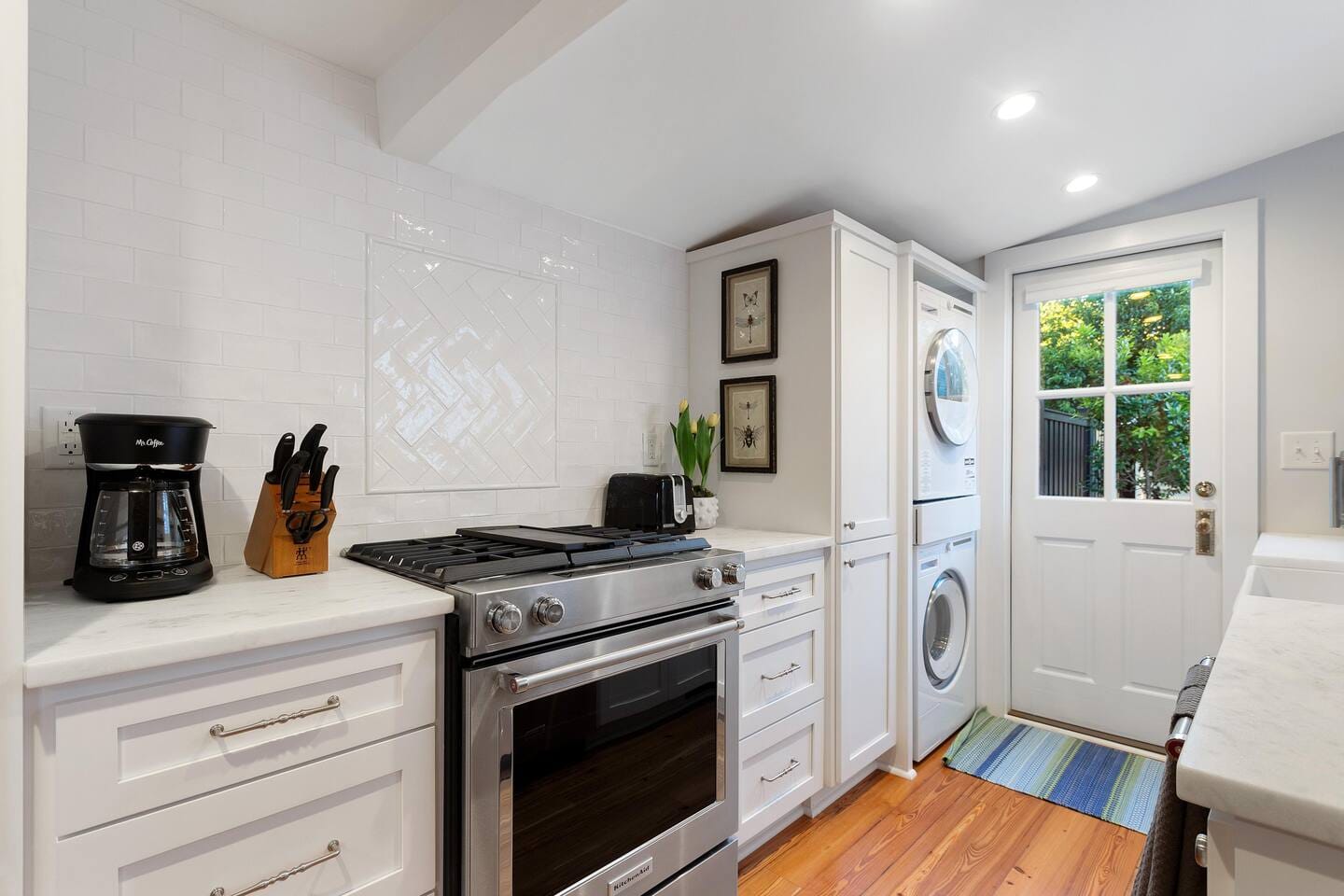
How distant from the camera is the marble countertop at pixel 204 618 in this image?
91cm

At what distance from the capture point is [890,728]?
2.52 meters

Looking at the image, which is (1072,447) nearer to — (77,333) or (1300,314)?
(1300,314)

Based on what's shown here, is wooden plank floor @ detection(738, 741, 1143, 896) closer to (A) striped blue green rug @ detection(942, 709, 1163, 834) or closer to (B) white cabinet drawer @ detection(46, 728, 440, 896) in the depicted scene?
(A) striped blue green rug @ detection(942, 709, 1163, 834)

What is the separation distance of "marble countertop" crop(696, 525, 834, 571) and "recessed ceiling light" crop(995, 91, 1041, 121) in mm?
1405

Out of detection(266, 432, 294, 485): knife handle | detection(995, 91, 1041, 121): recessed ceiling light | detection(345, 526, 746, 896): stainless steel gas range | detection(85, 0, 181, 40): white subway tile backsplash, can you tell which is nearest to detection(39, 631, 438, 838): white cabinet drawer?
detection(345, 526, 746, 896): stainless steel gas range

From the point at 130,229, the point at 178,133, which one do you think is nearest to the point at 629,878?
the point at 130,229

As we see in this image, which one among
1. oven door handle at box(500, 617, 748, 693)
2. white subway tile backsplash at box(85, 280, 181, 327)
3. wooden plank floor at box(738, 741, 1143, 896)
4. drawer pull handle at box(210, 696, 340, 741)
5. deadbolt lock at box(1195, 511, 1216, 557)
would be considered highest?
white subway tile backsplash at box(85, 280, 181, 327)

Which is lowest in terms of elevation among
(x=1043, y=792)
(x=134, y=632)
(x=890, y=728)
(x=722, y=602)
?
(x=1043, y=792)

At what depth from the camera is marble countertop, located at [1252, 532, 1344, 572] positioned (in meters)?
1.78

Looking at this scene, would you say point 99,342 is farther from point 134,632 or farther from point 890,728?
point 890,728

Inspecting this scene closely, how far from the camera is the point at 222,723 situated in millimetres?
→ 1039

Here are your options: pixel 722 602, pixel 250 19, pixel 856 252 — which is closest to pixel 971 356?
pixel 856 252

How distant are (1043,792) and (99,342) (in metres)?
3.09

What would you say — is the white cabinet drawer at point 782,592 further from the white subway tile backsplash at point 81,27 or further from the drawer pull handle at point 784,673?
the white subway tile backsplash at point 81,27
